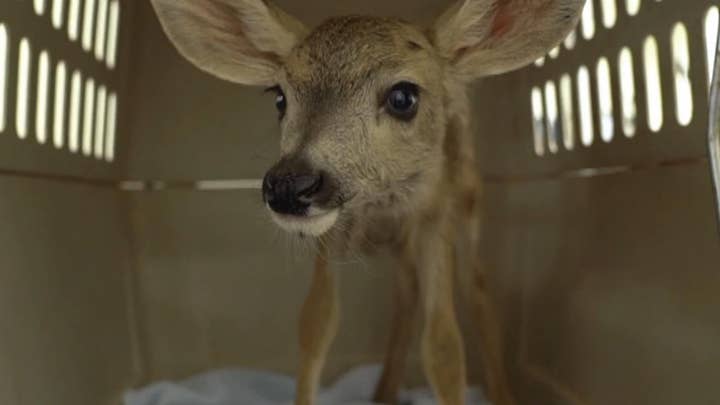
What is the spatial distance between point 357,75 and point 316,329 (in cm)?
50

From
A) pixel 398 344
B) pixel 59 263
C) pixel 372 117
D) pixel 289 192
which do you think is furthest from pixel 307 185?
Answer: pixel 398 344

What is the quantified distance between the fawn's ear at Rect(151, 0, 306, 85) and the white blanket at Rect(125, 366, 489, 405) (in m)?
0.80

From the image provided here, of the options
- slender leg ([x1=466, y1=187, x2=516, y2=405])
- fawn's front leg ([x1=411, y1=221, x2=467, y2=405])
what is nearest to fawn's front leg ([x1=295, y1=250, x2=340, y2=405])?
fawn's front leg ([x1=411, y1=221, x2=467, y2=405])

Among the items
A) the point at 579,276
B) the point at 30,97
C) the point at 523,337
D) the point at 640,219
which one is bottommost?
the point at 523,337

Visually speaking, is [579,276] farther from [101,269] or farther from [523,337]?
[101,269]

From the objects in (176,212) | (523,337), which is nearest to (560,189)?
(523,337)

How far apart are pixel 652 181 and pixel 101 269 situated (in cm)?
117

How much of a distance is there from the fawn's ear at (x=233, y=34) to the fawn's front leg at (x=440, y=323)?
40 centimetres

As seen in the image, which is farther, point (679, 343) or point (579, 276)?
point (579, 276)

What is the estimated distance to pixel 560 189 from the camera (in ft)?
6.59

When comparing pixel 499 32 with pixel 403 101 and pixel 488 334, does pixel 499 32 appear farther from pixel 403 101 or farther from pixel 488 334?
pixel 488 334

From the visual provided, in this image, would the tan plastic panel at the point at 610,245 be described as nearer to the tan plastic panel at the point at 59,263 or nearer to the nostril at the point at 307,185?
the nostril at the point at 307,185

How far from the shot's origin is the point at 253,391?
81.6 inches

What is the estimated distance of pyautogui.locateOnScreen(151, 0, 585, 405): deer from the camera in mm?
1260
